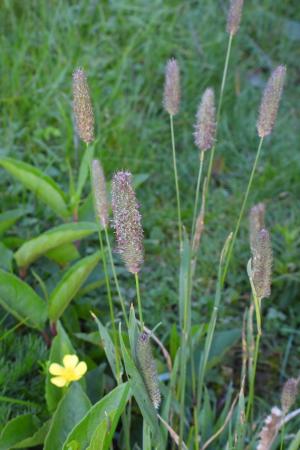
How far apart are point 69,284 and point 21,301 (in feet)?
0.37

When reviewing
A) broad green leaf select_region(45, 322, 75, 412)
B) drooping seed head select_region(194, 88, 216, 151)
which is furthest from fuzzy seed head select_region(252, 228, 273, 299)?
broad green leaf select_region(45, 322, 75, 412)

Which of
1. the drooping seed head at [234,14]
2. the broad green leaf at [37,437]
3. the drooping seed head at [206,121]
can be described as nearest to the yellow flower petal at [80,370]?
the broad green leaf at [37,437]

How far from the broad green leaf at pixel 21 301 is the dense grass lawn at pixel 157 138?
0.08 metres

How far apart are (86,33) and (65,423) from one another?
183 cm

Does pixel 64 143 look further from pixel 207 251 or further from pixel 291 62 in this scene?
pixel 291 62

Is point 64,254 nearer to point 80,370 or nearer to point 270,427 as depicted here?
point 80,370

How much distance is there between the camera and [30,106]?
2.43m

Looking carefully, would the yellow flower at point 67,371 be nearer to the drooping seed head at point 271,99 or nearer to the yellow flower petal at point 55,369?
the yellow flower petal at point 55,369

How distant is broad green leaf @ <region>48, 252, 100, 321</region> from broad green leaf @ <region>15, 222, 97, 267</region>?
10 centimetres

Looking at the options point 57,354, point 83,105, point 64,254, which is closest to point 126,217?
point 83,105

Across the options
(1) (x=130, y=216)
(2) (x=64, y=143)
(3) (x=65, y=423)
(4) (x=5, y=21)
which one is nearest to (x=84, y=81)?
(1) (x=130, y=216)

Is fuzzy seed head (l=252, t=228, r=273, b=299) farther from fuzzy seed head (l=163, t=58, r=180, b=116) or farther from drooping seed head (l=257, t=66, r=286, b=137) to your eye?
fuzzy seed head (l=163, t=58, r=180, b=116)

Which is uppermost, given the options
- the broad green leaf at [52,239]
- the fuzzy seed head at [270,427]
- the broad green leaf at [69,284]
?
the broad green leaf at [52,239]

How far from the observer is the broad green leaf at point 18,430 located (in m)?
1.34
